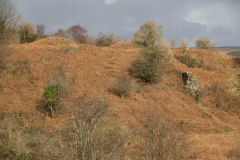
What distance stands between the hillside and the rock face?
1.75 feet

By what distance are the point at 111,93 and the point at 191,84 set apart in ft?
26.6

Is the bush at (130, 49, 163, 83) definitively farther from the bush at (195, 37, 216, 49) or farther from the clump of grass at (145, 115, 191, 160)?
the bush at (195, 37, 216, 49)

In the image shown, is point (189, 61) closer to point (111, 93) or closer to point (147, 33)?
point (147, 33)

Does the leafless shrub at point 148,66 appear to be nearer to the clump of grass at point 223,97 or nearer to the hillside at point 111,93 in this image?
the hillside at point 111,93

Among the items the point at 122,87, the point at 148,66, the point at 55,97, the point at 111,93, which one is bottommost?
the point at 111,93

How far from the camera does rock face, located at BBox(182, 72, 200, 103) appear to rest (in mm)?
17203

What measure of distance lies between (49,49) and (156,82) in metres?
11.2

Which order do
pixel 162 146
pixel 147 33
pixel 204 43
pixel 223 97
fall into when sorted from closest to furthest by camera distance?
pixel 162 146
pixel 223 97
pixel 147 33
pixel 204 43

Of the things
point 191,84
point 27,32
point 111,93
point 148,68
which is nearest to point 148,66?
point 148,68

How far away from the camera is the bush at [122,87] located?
14.4 m

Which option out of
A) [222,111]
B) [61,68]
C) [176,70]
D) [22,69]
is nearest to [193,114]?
[222,111]

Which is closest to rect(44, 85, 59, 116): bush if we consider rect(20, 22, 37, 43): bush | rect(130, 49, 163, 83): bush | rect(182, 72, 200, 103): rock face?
rect(130, 49, 163, 83): bush

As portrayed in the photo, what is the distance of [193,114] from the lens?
1427 cm

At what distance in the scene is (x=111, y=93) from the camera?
1445cm
